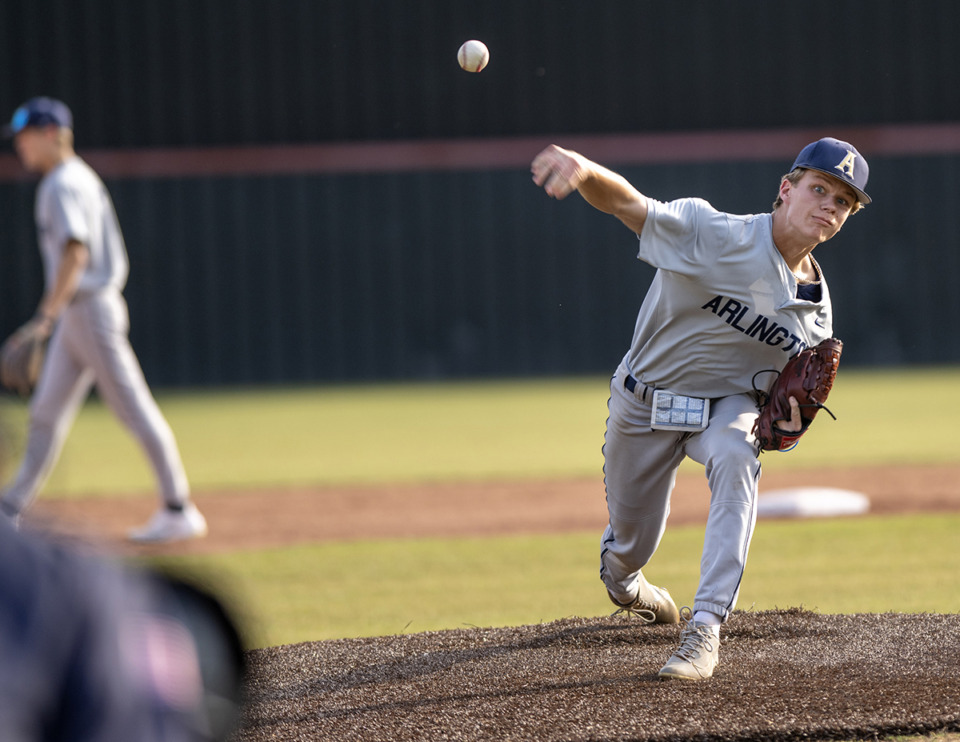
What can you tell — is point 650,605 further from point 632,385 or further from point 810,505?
point 810,505

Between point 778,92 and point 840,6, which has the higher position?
point 840,6

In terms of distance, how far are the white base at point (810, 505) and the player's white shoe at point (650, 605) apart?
2.79m

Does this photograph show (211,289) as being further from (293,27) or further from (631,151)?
(631,151)

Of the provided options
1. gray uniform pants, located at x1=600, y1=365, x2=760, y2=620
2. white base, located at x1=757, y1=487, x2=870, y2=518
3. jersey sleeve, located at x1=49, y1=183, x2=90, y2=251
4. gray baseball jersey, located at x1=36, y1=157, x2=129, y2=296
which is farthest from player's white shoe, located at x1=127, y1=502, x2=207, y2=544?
white base, located at x1=757, y1=487, x2=870, y2=518

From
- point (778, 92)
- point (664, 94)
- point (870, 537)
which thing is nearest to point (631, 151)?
point (664, 94)

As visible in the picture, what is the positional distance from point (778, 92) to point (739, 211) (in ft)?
6.51

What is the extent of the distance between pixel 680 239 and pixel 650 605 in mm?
1319

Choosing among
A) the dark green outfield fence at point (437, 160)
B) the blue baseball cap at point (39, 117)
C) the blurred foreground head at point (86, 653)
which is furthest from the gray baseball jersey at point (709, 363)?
the dark green outfield fence at point (437, 160)

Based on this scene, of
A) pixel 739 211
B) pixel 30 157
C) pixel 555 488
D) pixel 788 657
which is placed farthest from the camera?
pixel 739 211

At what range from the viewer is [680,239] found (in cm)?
367

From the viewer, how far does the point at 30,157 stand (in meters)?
6.13

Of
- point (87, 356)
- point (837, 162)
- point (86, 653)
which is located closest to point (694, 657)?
point (837, 162)

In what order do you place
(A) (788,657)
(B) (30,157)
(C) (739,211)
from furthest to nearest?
(C) (739,211) → (B) (30,157) → (A) (788,657)

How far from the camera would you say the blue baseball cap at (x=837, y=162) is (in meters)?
3.66
